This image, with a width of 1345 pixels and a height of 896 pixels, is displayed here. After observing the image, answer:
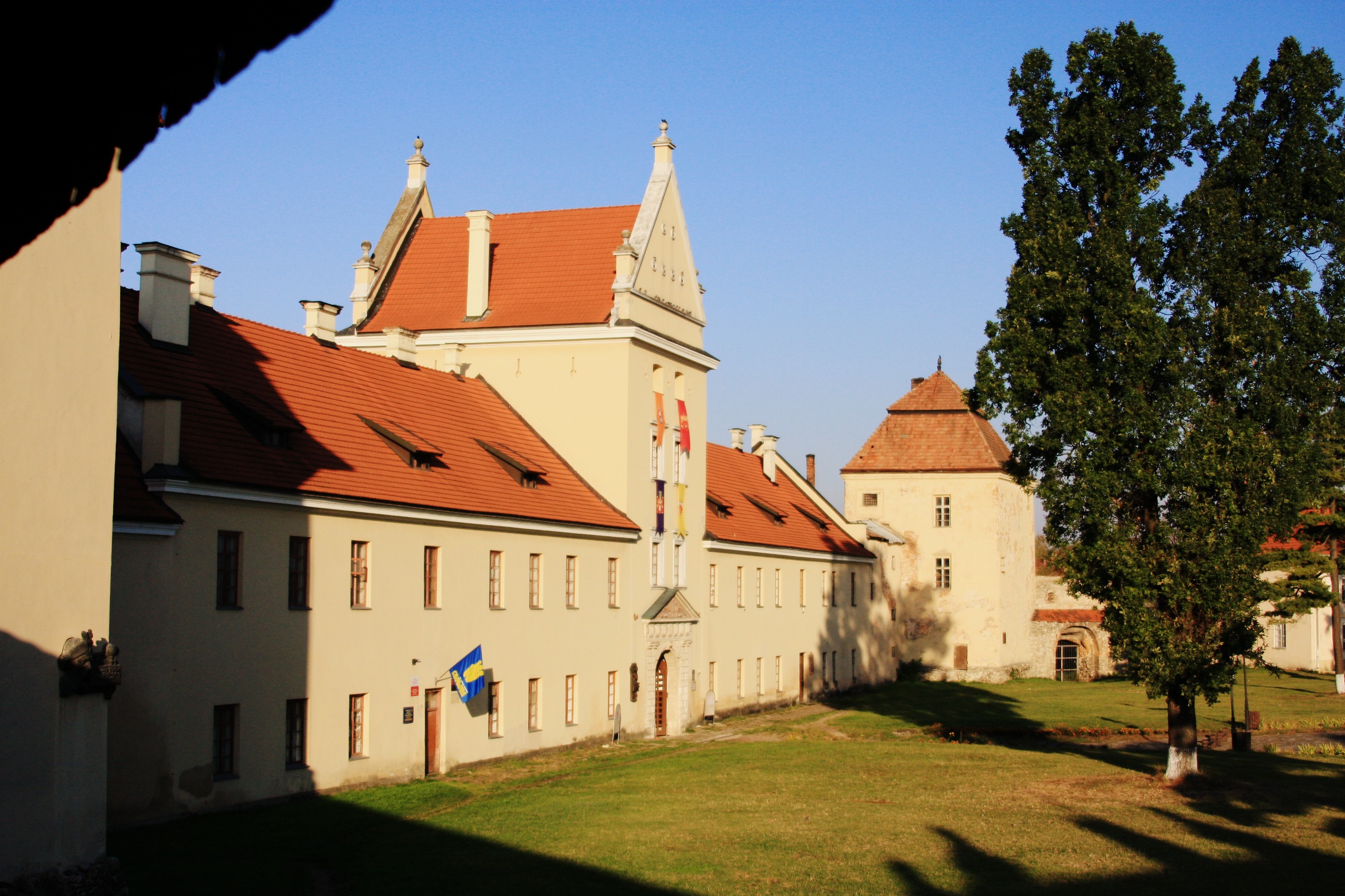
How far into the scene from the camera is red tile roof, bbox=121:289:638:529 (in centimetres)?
2452

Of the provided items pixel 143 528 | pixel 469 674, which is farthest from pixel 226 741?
pixel 469 674

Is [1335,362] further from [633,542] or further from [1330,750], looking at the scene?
[633,542]

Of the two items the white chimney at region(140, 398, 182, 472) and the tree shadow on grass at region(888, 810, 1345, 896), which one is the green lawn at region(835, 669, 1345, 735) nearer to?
the tree shadow on grass at region(888, 810, 1345, 896)

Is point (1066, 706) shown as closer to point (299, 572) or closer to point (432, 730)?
point (432, 730)

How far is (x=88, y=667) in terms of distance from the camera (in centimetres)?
1554

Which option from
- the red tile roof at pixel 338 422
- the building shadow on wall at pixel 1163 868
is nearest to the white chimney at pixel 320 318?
the red tile roof at pixel 338 422

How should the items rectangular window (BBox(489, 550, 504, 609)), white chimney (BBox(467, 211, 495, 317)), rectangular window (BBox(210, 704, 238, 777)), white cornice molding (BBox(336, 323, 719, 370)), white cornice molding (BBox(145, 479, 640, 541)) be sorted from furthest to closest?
white chimney (BBox(467, 211, 495, 317)) → white cornice molding (BBox(336, 323, 719, 370)) → rectangular window (BBox(489, 550, 504, 609)) → rectangular window (BBox(210, 704, 238, 777)) → white cornice molding (BBox(145, 479, 640, 541))

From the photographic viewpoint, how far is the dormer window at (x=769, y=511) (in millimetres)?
52531

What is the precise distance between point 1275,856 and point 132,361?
825 inches

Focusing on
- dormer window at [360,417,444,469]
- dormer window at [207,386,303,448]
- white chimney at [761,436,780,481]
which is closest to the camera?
dormer window at [207,386,303,448]

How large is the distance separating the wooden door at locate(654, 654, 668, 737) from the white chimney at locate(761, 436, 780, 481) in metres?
19.2

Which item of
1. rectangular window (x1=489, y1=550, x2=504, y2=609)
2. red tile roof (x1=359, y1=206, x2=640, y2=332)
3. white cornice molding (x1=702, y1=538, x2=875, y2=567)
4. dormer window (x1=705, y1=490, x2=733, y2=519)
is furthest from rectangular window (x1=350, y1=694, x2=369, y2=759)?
dormer window (x1=705, y1=490, x2=733, y2=519)

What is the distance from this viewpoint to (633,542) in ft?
125

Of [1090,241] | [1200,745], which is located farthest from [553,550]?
[1200,745]
